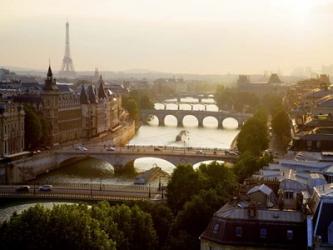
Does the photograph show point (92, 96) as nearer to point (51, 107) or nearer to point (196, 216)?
point (51, 107)

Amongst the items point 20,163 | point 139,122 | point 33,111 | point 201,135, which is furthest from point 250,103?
point 20,163

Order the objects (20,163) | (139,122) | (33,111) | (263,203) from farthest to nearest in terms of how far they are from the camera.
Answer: (139,122) < (33,111) < (20,163) < (263,203)

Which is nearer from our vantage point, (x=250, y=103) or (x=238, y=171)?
(x=238, y=171)

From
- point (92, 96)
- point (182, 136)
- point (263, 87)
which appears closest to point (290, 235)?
point (92, 96)

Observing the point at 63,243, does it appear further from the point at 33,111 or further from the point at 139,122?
the point at 139,122

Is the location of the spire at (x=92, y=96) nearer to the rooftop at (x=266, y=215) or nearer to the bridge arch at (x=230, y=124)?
the bridge arch at (x=230, y=124)

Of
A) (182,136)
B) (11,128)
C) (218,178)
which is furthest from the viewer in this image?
(182,136)

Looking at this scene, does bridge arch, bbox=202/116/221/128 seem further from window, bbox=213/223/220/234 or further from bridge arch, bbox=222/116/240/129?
window, bbox=213/223/220/234
